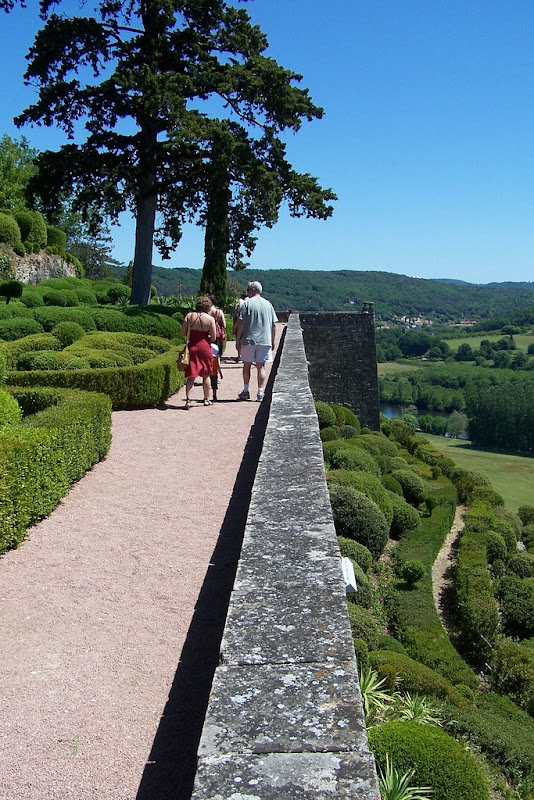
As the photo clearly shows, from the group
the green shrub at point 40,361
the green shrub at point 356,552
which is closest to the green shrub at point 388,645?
the green shrub at point 356,552

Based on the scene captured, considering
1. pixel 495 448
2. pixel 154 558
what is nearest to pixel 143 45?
pixel 154 558

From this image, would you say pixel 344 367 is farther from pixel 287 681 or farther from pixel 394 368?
pixel 394 368

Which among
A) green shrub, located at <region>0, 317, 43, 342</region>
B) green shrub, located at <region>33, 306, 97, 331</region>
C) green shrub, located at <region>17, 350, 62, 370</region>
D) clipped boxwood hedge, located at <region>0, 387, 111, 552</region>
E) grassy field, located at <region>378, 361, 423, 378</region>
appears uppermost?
green shrub, located at <region>33, 306, 97, 331</region>

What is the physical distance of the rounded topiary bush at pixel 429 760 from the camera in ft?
10.6

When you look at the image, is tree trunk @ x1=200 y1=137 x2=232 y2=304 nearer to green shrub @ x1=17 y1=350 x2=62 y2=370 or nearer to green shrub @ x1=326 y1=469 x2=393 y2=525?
green shrub @ x1=17 y1=350 x2=62 y2=370

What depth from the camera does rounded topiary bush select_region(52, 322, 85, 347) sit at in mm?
12961

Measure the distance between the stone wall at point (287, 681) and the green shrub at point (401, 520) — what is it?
7.41 meters

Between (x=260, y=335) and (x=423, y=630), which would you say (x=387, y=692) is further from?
(x=260, y=335)

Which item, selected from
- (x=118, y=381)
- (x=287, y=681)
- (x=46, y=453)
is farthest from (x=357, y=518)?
(x=287, y=681)

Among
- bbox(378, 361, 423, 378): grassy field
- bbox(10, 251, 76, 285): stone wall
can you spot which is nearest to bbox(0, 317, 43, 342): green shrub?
bbox(10, 251, 76, 285): stone wall

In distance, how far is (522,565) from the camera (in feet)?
40.3

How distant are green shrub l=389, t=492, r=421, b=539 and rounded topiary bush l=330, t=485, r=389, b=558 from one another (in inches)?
105

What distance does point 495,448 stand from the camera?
71062mm

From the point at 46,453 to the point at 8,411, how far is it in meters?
1.16
